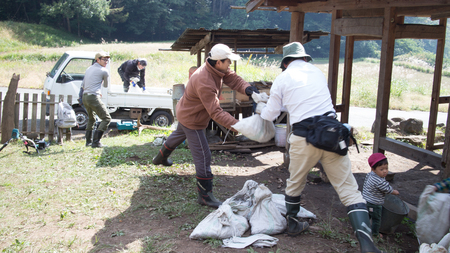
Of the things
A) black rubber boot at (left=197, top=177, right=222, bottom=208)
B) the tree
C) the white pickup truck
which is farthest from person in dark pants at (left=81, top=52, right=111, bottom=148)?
the tree

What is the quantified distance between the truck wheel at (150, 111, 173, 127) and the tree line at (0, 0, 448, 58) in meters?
37.3

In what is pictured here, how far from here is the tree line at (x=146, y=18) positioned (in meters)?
42.1

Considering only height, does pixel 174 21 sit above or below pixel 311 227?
above

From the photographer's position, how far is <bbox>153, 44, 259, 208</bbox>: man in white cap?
11.8ft

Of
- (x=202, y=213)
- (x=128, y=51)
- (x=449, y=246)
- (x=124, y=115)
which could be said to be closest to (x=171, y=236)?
(x=202, y=213)

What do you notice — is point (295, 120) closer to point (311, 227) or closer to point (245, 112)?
point (311, 227)

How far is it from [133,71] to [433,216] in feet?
29.9

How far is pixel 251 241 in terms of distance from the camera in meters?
3.26

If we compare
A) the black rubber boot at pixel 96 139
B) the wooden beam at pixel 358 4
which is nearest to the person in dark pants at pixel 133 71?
the black rubber boot at pixel 96 139

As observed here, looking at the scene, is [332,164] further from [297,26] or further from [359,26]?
[297,26]

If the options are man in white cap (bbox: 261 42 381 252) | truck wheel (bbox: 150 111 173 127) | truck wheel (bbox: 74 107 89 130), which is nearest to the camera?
man in white cap (bbox: 261 42 381 252)

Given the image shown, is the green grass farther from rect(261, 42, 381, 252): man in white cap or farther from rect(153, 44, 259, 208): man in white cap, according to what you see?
rect(261, 42, 381, 252): man in white cap

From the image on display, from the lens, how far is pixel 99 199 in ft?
14.5

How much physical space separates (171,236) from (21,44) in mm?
34568
